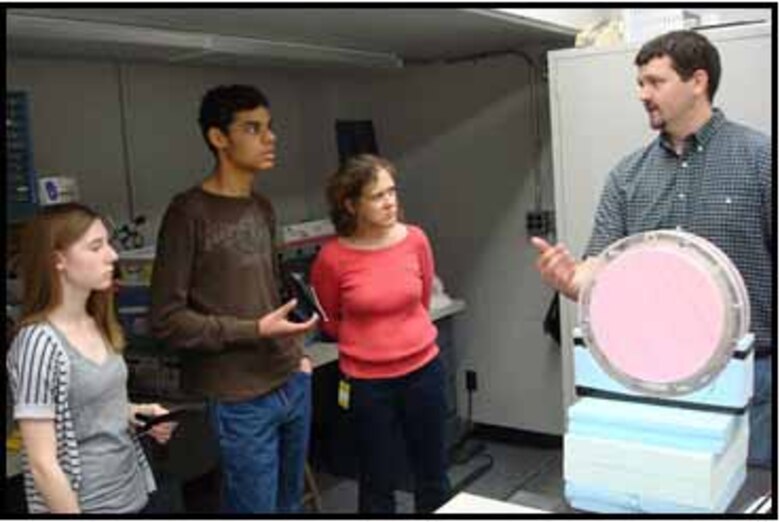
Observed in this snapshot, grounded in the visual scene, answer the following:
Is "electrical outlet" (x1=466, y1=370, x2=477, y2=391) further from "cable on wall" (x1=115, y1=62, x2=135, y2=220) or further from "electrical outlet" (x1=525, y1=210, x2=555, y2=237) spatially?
"cable on wall" (x1=115, y1=62, x2=135, y2=220)

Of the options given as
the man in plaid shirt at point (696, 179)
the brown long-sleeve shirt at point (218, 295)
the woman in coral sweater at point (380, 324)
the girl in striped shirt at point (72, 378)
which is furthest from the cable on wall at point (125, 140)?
Answer: the man in plaid shirt at point (696, 179)

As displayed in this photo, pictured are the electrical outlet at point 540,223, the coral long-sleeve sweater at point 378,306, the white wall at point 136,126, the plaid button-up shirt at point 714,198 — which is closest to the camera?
the plaid button-up shirt at point 714,198

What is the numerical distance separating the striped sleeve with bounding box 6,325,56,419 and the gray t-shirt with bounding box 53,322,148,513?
43 mm

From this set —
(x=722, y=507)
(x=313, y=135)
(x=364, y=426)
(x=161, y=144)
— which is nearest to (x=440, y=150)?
(x=313, y=135)

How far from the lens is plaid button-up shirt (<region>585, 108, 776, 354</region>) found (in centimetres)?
187

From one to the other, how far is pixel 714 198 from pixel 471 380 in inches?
87.4

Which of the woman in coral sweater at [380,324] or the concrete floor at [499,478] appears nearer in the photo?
the woman in coral sweater at [380,324]

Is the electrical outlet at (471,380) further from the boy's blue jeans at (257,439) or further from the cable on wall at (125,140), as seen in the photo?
the boy's blue jeans at (257,439)

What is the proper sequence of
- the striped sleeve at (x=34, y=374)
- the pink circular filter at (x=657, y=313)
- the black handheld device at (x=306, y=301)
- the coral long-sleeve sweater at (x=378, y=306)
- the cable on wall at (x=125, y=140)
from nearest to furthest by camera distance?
the pink circular filter at (x=657, y=313) < the striped sleeve at (x=34, y=374) < the coral long-sleeve sweater at (x=378, y=306) < the black handheld device at (x=306, y=301) < the cable on wall at (x=125, y=140)

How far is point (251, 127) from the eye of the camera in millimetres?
2115

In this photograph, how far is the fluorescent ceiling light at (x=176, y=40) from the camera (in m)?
2.10

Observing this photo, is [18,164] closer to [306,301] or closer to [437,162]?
[306,301]

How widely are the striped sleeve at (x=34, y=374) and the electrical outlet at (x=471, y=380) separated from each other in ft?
8.54

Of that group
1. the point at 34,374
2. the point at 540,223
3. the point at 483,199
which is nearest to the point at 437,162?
the point at 483,199
